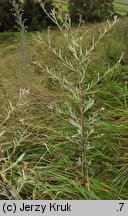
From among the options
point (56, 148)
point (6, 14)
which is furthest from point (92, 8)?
point (56, 148)

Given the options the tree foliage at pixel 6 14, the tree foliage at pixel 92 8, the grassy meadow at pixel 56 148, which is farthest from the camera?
the tree foliage at pixel 6 14

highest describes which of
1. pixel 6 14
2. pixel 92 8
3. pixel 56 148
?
pixel 56 148

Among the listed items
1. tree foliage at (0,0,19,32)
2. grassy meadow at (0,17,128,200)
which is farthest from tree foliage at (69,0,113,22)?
grassy meadow at (0,17,128,200)

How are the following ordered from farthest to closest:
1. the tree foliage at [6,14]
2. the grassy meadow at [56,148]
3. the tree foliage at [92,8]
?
the tree foliage at [6,14], the tree foliage at [92,8], the grassy meadow at [56,148]

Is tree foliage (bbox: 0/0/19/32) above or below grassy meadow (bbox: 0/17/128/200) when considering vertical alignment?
below

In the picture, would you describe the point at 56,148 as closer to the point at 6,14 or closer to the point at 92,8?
the point at 92,8

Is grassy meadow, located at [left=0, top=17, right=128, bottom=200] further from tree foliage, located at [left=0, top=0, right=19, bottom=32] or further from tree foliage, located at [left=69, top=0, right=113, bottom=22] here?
tree foliage, located at [left=0, top=0, right=19, bottom=32]

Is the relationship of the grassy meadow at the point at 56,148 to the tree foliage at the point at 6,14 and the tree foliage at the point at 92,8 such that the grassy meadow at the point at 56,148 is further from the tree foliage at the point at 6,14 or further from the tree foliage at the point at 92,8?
the tree foliage at the point at 6,14

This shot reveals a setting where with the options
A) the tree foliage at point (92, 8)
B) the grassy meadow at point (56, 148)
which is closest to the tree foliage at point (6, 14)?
the tree foliage at point (92, 8)

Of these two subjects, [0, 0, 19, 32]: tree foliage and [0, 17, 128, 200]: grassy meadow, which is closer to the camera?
[0, 17, 128, 200]: grassy meadow

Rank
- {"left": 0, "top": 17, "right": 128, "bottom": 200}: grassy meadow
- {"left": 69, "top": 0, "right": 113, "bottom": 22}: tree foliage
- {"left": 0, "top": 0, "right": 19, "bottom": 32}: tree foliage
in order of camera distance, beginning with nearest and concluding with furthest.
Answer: {"left": 0, "top": 17, "right": 128, "bottom": 200}: grassy meadow < {"left": 69, "top": 0, "right": 113, "bottom": 22}: tree foliage < {"left": 0, "top": 0, "right": 19, "bottom": 32}: tree foliage

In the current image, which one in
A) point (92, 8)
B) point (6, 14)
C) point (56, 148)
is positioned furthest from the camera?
point (6, 14)
